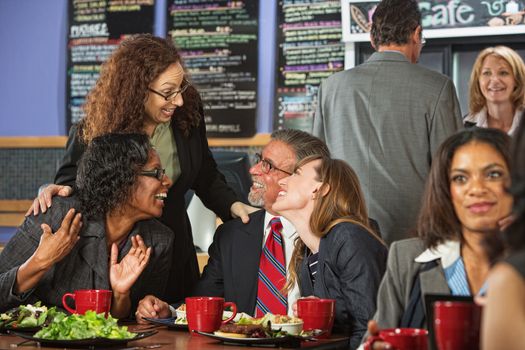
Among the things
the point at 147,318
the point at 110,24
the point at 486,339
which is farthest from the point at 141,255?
the point at 110,24

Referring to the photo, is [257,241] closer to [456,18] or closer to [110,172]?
[110,172]

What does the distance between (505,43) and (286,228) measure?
2.77 metres

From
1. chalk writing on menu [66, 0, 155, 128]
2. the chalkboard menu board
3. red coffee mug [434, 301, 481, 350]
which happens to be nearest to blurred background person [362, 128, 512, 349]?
red coffee mug [434, 301, 481, 350]

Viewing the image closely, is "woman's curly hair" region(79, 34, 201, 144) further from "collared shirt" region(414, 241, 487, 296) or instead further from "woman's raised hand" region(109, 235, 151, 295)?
"collared shirt" region(414, 241, 487, 296)

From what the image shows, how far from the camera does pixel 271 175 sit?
10.8ft

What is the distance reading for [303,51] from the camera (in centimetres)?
580

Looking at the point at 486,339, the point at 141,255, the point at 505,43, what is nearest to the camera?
the point at 486,339

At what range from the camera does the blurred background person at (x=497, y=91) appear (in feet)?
13.8

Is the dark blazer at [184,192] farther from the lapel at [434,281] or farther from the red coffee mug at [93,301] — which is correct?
the lapel at [434,281]

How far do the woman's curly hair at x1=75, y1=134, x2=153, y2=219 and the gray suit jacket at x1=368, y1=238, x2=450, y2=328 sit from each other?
3.77ft

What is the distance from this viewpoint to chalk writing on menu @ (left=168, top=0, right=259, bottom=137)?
19.5 feet

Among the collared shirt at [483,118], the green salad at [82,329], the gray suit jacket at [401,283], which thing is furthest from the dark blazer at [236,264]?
the collared shirt at [483,118]

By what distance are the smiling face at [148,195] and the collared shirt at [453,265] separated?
3.87ft

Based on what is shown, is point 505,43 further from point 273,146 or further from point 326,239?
point 326,239
